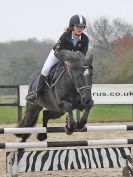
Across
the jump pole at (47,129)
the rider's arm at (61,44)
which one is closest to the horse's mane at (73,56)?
the rider's arm at (61,44)

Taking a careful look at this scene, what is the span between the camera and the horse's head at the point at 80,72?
5980 millimetres

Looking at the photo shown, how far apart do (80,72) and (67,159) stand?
126 cm

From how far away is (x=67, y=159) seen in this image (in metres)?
6.52

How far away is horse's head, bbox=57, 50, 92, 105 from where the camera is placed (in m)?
5.98

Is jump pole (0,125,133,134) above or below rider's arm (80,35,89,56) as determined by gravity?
below

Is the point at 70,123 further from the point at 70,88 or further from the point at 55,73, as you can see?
the point at 55,73

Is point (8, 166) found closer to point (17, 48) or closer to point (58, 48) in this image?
point (58, 48)

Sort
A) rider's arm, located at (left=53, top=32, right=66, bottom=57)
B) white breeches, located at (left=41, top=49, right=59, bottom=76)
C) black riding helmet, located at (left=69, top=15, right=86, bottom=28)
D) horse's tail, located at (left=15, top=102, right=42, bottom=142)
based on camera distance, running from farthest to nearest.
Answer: horse's tail, located at (left=15, top=102, right=42, bottom=142) → white breeches, located at (left=41, top=49, right=59, bottom=76) → rider's arm, located at (left=53, top=32, right=66, bottom=57) → black riding helmet, located at (left=69, top=15, right=86, bottom=28)

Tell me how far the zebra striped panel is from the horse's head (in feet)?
3.04

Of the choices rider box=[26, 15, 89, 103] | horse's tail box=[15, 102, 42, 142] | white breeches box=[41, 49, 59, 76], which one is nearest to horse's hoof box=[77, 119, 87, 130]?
rider box=[26, 15, 89, 103]

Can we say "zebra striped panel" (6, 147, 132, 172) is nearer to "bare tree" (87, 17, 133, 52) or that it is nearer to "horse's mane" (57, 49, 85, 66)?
"horse's mane" (57, 49, 85, 66)

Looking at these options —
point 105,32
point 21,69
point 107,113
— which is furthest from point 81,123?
point 21,69

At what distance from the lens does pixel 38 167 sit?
6461mm

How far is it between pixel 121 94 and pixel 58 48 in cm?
966
